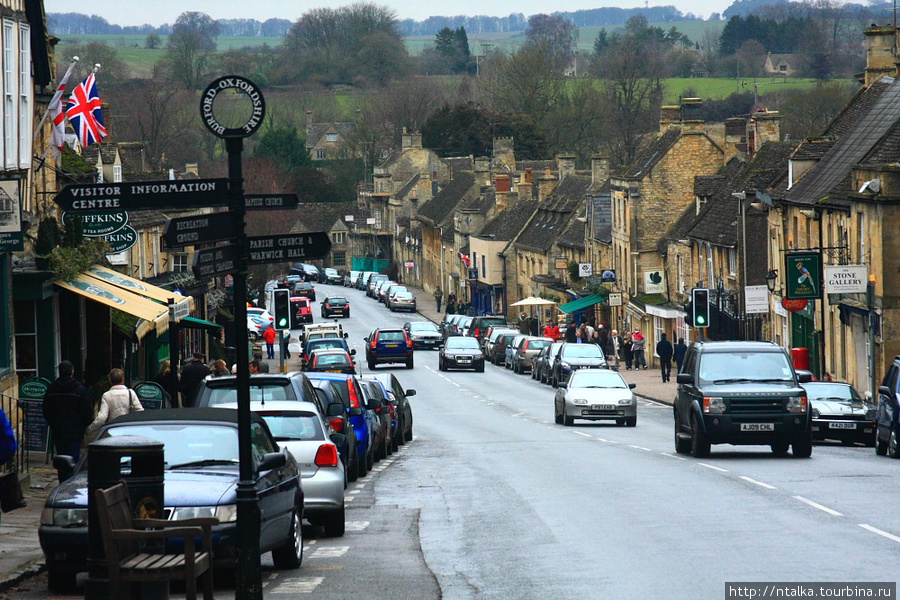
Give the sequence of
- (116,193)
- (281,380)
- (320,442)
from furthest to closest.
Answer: (281,380), (320,442), (116,193)

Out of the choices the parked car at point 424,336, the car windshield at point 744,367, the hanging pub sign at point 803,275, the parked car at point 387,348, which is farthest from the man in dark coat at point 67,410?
A: the parked car at point 424,336

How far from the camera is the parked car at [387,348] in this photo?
54250 millimetres

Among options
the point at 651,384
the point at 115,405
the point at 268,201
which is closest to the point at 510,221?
the point at 651,384

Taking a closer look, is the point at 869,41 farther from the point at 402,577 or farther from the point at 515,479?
the point at 402,577

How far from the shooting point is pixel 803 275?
37.7m

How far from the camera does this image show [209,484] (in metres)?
10.8

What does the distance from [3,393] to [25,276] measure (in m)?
2.23

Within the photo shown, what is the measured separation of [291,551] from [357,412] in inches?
341

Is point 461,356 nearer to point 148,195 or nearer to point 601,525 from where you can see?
point 601,525

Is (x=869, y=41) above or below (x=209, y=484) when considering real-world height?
above

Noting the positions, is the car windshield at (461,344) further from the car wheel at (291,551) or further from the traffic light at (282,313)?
the car wheel at (291,551)

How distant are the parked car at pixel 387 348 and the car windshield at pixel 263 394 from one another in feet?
124

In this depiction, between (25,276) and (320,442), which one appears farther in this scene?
(25,276)

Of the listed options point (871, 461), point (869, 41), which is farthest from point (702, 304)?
point (871, 461)
